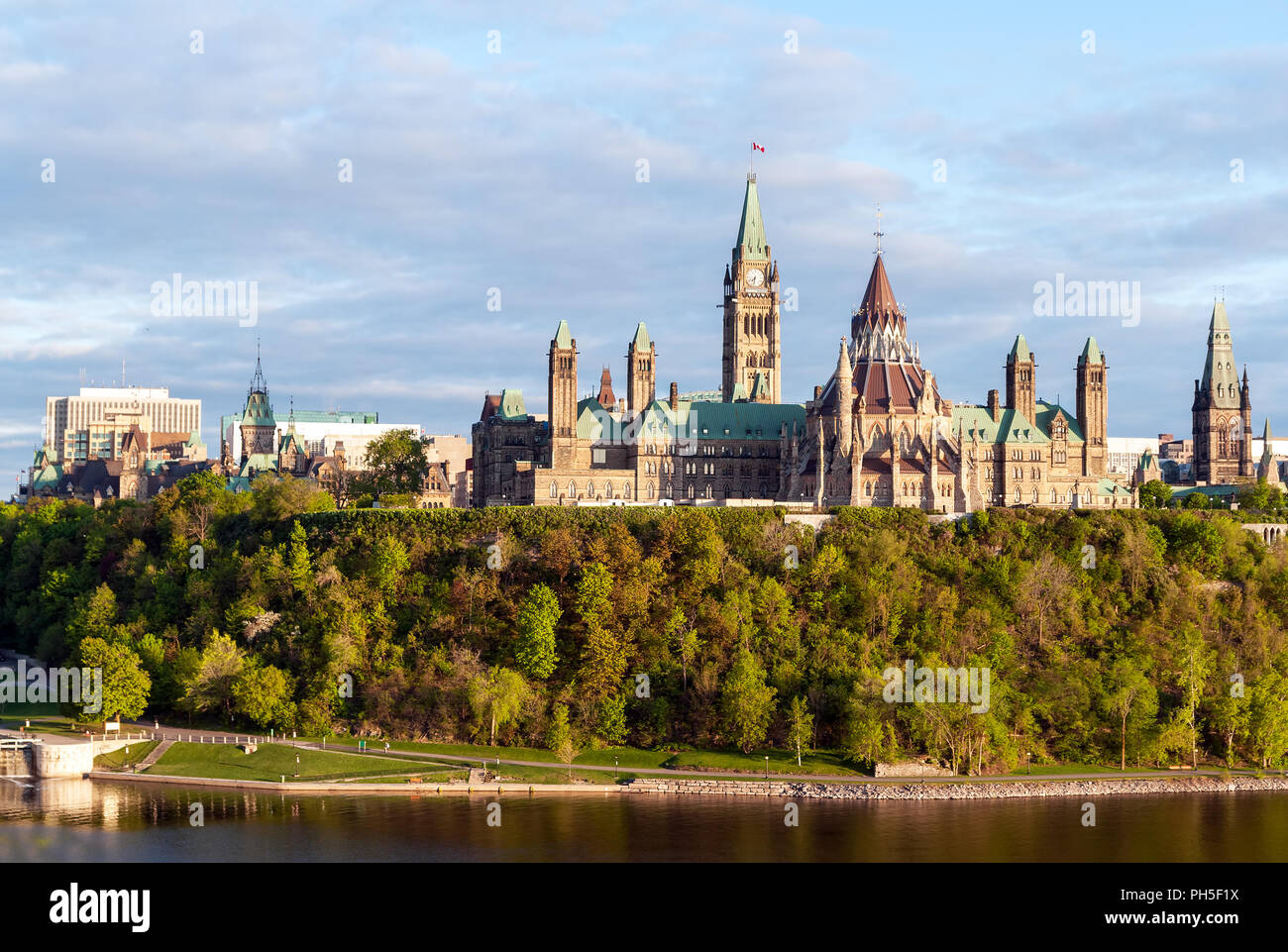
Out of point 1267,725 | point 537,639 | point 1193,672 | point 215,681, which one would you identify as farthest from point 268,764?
point 1267,725

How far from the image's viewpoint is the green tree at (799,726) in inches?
4240

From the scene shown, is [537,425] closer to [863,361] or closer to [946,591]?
[863,361]

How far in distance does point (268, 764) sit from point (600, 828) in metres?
28.0

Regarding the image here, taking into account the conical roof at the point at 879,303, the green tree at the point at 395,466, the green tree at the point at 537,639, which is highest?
the conical roof at the point at 879,303

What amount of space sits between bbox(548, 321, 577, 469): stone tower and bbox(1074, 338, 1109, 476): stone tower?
6142 cm

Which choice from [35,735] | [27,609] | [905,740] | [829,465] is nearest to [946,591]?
[905,740]

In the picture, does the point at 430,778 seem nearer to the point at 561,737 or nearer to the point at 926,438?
the point at 561,737

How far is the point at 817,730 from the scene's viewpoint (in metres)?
110

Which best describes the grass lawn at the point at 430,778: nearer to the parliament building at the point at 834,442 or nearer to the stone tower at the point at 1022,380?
the parliament building at the point at 834,442

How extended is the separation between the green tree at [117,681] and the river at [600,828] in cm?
1019

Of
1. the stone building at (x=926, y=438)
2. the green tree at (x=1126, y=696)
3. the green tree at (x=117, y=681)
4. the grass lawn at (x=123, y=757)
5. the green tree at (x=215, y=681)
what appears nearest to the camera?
the grass lawn at (x=123, y=757)

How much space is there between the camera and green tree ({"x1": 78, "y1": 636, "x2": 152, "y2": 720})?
112188 mm

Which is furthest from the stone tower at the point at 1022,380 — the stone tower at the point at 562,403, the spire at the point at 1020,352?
the stone tower at the point at 562,403

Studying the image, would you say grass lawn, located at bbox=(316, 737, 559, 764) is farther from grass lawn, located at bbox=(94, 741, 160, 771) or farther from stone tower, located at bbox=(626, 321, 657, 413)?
stone tower, located at bbox=(626, 321, 657, 413)
